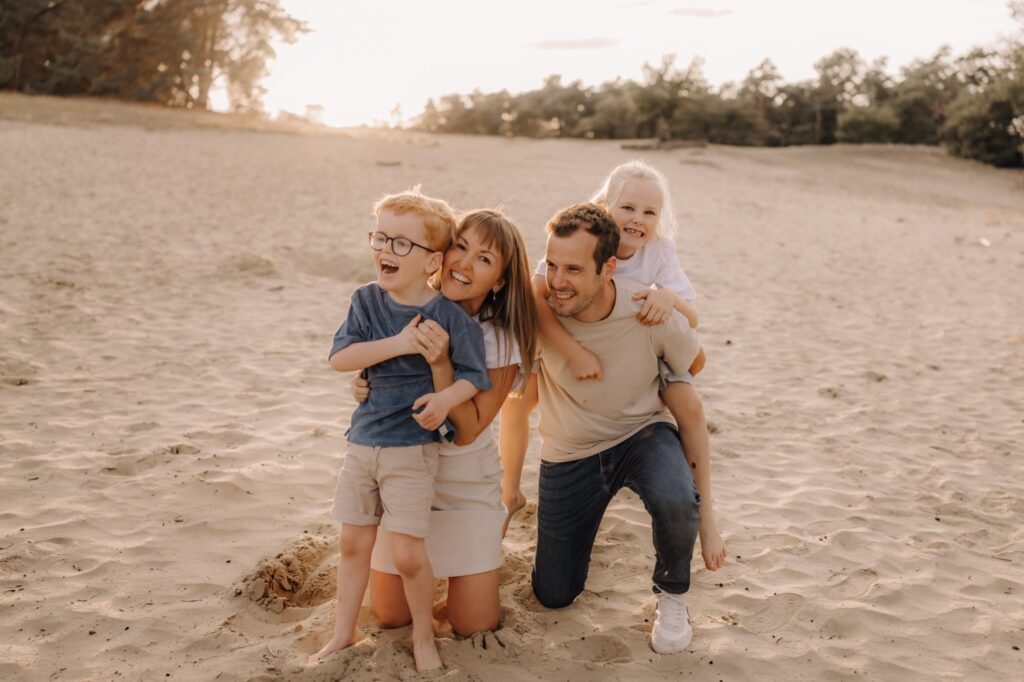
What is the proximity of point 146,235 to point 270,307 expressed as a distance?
3605mm

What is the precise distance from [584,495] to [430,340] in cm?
97

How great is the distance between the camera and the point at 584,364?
318 centimetres

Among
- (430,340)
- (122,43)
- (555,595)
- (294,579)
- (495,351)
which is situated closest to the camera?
(430,340)

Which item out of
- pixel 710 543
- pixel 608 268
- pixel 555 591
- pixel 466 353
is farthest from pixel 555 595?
pixel 608 268

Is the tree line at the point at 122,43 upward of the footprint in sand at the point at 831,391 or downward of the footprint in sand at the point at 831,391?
upward

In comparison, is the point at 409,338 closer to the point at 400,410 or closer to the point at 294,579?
the point at 400,410

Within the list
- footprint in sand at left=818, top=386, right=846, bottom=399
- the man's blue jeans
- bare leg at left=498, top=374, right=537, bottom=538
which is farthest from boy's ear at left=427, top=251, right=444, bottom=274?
footprint in sand at left=818, top=386, right=846, bottom=399

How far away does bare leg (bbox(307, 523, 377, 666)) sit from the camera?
9.51 ft

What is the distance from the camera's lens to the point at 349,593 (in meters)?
2.90

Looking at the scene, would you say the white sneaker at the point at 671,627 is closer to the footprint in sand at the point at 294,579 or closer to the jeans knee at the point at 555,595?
the jeans knee at the point at 555,595

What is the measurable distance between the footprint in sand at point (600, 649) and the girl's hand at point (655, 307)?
1.22 metres

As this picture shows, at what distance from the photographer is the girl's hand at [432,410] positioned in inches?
111

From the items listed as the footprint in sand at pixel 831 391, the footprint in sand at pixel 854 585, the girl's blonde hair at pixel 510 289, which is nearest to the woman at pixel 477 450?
the girl's blonde hair at pixel 510 289

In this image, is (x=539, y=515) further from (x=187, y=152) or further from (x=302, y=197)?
(x=187, y=152)
